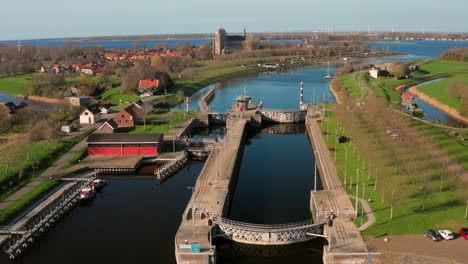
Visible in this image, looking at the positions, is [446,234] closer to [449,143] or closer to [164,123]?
[449,143]

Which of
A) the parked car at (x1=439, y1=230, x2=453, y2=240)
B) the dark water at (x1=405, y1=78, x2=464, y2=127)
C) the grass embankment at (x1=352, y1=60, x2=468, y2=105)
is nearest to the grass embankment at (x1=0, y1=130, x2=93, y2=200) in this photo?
the parked car at (x1=439, y1=230, x2=453, y2=240)

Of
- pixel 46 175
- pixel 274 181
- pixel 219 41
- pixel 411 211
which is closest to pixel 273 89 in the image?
pixel 274 181

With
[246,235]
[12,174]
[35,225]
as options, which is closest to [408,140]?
[246,235]

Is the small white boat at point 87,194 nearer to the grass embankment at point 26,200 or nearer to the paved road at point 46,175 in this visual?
the grass embankment at point 26,200

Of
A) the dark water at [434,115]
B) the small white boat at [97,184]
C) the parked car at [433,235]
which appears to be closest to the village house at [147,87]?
the small white boat at [97,184]

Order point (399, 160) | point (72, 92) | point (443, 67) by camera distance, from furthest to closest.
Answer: point (443, 67) → point (72, 92) → point (399, 160)

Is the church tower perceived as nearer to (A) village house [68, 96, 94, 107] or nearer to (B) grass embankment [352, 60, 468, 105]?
(B) grass embankment [352, 60, 468, 105]
